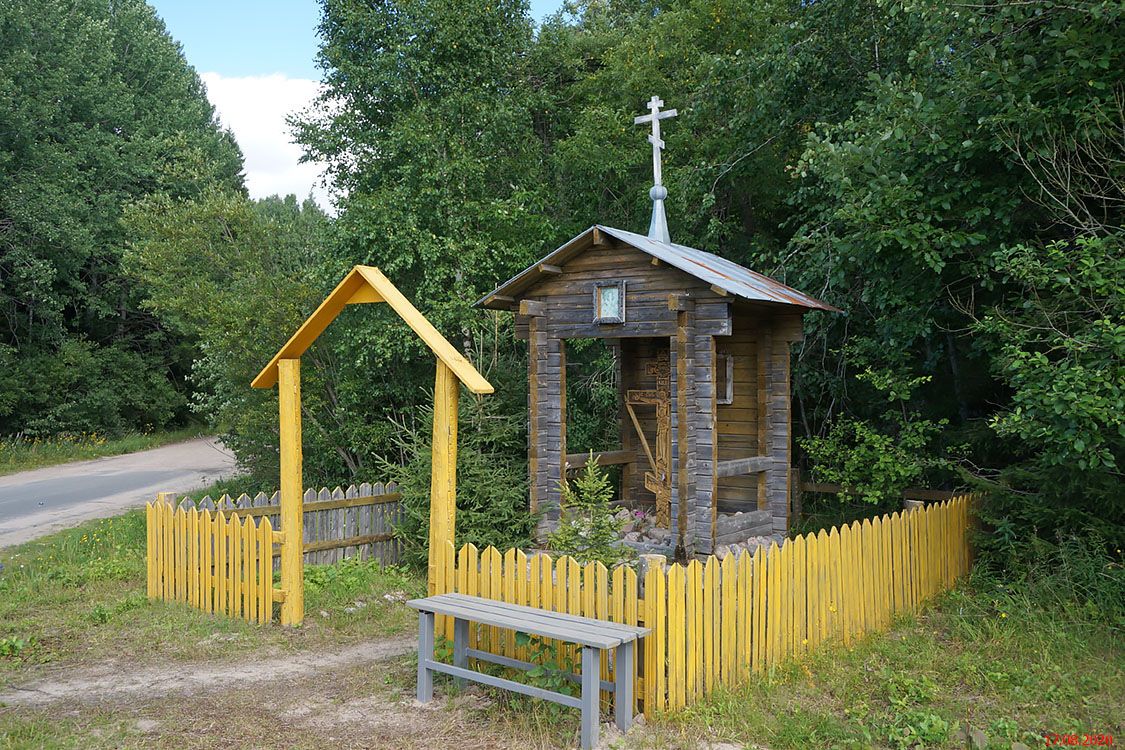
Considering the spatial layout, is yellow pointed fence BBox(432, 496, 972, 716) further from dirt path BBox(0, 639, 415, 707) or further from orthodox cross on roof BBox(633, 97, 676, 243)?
orthodox cross on roof BBox(633, 97, 676, 243)

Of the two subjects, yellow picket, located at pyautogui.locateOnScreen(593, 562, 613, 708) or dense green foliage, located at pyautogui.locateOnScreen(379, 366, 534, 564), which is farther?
dense green foliage, located at pyautogui.locateOnScreen(379, 366, 534, 564)

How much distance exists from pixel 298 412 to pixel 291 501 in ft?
2.77

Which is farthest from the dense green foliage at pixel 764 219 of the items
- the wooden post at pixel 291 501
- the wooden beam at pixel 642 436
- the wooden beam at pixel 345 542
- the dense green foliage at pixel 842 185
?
the wooden post at pixel 291 501

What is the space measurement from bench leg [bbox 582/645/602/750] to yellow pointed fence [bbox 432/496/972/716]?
479 millimetres

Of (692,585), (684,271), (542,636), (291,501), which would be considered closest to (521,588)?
(542,636)

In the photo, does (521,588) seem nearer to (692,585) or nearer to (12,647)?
(692,585)

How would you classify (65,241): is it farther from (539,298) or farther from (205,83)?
(539,298)

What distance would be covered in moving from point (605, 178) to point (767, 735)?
1172 centimetres

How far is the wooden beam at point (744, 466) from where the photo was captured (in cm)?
887

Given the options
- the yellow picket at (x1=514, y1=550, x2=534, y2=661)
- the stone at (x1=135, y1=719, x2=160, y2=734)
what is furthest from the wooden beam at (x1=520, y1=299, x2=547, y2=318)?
the stone at (x1=135, y1=719, x2=160, y2=734)

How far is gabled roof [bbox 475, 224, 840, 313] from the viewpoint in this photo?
823cm

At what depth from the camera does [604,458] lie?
1061cm

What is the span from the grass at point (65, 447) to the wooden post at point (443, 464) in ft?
57.9

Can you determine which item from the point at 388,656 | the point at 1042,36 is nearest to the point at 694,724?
the point at 388,656
